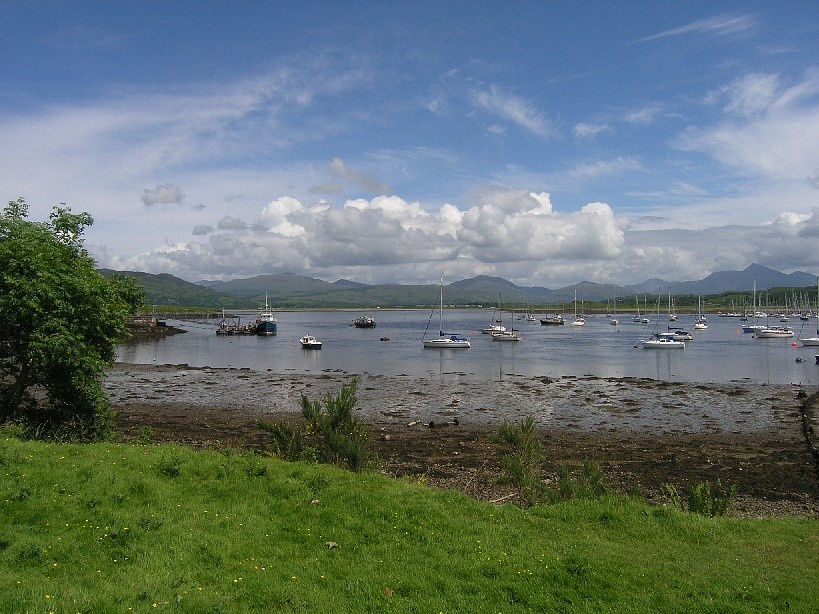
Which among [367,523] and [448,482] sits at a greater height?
[367,523]

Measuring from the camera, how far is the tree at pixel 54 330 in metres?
16.7

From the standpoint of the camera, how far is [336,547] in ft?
31.7

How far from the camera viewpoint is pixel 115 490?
1089 cm

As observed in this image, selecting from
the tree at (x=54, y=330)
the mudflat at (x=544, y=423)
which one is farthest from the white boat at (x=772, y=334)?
the tree at (x=54, y=330)

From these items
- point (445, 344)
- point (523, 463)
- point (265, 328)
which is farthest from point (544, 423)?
point (265, 328)

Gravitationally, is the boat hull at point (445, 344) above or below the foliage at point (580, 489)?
below

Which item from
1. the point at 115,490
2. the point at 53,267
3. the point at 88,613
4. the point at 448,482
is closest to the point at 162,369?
the point at 53,267

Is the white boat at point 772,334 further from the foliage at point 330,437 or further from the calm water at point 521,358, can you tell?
the foliage at point 330,437

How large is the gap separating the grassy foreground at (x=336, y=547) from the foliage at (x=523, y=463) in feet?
6.08

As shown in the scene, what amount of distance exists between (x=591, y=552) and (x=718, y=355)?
3036 inches

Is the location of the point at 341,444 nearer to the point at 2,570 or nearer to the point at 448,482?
the point at 448,482

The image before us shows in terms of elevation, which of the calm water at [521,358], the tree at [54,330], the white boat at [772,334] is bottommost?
the calm water at [521,358]

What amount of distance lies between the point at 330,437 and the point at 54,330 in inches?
338

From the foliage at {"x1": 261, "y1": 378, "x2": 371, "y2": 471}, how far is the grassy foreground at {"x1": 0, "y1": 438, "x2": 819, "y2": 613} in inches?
66.8
